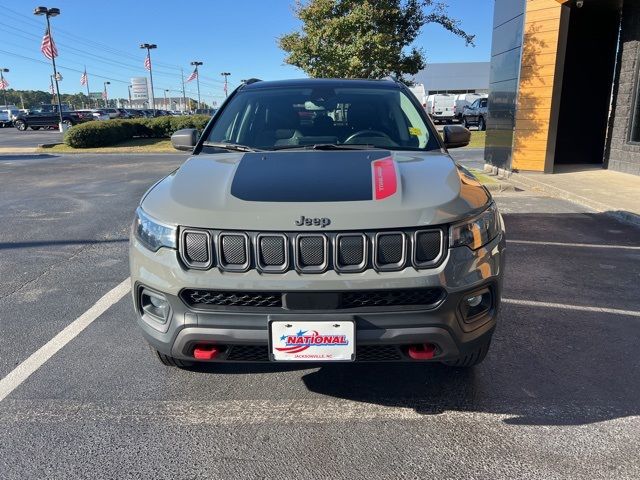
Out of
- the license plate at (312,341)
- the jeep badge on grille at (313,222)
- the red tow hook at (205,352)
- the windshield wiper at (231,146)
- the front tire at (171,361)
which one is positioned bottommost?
the front tire at (171,361)

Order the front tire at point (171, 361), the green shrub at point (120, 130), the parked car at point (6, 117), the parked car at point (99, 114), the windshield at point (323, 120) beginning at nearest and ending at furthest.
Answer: the front tire at point (171, 361) → the windshield at point (323, 120) → the green shrub at point (120, 130) → the parked car at point (99, 114) → the parked car at point (6, 117)

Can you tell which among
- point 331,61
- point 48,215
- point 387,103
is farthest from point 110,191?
point 387,103

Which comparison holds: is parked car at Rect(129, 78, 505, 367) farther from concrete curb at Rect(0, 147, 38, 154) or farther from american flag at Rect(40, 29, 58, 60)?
american flag at Rect(40, 29, 58, 60)

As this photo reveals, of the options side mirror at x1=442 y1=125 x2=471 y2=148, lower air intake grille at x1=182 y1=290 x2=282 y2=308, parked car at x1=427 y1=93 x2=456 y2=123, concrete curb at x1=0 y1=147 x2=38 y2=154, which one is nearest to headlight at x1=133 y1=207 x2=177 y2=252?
lower air intake grille at x1=182 y1=290 x2=282 y2=308

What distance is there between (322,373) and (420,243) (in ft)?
4.11

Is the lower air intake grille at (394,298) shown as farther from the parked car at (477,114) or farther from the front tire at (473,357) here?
the parked car at (477,114)

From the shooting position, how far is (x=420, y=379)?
314 cm

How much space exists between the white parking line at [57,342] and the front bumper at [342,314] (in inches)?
50.4

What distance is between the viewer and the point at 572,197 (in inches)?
354

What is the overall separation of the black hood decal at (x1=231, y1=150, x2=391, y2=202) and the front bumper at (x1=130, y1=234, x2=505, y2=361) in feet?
1.30

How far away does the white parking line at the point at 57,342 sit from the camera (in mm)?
3133

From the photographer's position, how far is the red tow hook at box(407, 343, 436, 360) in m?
2.47

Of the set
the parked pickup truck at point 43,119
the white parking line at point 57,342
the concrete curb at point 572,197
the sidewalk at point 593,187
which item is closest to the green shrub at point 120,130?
the parked pickup truck at point 43,119

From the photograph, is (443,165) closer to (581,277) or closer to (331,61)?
(581,277)
